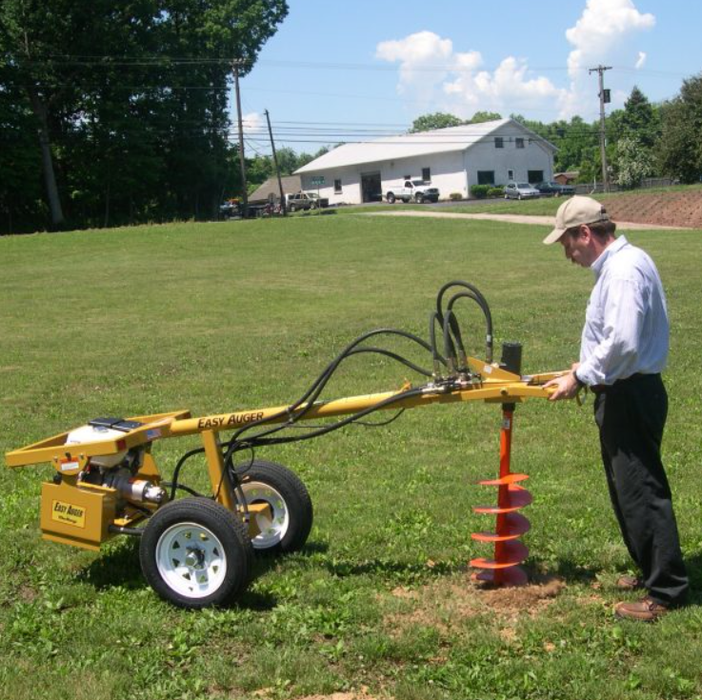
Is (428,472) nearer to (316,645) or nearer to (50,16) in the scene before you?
(316,645)

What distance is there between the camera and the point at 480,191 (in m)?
74.2

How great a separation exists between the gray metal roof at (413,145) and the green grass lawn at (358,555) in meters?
64.6

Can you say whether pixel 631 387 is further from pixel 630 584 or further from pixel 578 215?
pixel 630 584

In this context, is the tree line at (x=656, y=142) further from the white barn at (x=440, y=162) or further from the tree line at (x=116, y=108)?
the tree line at (x=116, y=108)

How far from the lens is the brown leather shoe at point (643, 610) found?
460 cm

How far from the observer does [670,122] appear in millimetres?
65000

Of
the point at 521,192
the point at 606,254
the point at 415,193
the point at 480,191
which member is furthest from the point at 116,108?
the point at 606,254

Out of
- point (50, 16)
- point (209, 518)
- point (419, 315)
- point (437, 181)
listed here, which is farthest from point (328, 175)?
point (209, 518)

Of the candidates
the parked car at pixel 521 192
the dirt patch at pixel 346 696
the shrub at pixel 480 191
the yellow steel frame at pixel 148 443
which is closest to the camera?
the dirt patch at pixel 346 696

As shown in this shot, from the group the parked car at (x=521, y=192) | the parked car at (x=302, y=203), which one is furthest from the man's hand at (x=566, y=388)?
the parked car at (x=302, y=203)

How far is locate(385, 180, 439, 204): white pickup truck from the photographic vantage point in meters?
67.8

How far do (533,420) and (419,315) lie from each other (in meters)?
8.11

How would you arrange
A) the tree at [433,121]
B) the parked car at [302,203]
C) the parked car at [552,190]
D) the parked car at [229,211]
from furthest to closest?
the tree at [433,121] < the parked car at [302,203] < the parked car at [229,211] < the parked car at [552,190]

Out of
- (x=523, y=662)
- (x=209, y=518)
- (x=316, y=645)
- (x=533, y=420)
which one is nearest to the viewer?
(x=523, y=662)
